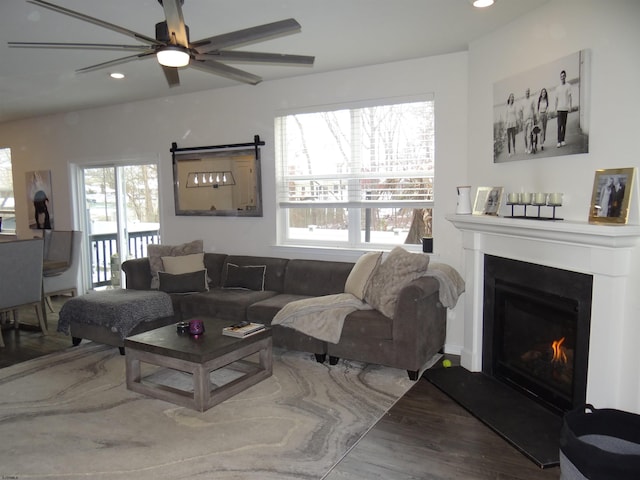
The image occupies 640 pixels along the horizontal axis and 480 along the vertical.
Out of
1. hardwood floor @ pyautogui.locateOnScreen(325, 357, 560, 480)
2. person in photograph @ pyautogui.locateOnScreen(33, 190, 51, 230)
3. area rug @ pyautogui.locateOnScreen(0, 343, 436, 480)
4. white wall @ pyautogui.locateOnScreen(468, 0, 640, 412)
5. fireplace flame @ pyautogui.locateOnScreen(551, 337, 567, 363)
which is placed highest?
white wall @ pyautogui.locateOnScreen(468, 0, 640, 412)

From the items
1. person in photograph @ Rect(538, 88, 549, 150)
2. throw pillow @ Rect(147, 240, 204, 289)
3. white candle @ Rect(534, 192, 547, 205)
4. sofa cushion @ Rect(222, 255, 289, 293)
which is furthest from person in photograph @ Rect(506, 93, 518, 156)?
throw pillow @ Rect(147, 240, 204, 289)

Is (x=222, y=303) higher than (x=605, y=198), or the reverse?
(x=605, y=198)

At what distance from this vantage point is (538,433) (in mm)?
2723

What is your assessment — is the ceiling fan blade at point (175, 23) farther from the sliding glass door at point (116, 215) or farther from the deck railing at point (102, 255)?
the deck railing at point (102, 255)

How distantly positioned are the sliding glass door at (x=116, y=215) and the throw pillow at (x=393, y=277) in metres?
3.60

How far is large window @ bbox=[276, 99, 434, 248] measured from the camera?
442 cm

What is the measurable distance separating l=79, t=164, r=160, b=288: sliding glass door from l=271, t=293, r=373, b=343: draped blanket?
10.2ft

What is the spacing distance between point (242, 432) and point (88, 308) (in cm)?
223

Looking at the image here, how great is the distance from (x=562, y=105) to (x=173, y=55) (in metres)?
2.30

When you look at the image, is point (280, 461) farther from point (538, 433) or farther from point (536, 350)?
point (536, 350)

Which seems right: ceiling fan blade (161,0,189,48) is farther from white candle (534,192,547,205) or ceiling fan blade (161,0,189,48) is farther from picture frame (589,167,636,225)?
picture frame (589,167,636,225)

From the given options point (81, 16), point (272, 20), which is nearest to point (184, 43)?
point (81, 16)

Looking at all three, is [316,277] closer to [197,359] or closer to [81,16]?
[197,359]

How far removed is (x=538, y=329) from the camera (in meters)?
3.19
